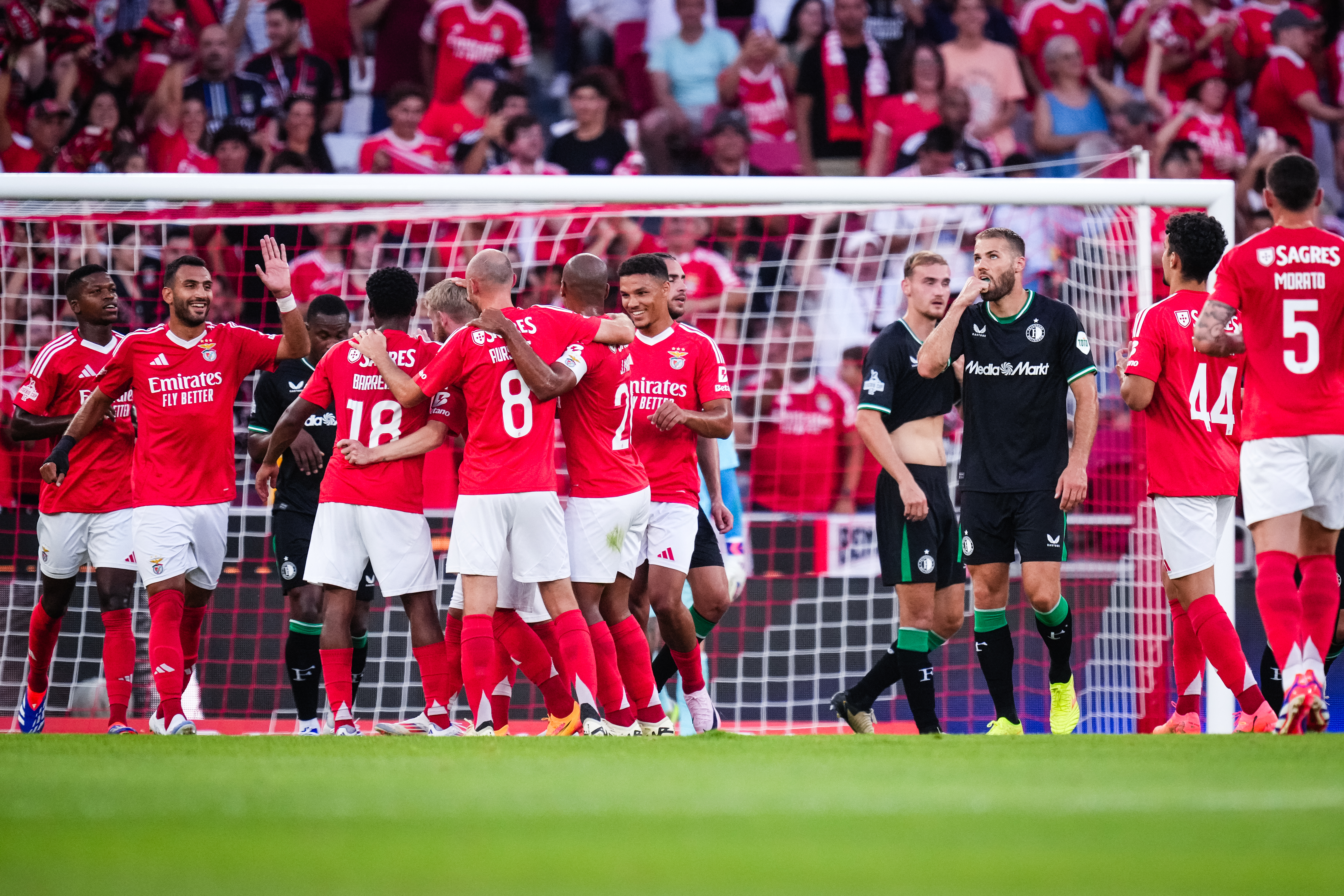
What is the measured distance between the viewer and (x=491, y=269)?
6.45 m

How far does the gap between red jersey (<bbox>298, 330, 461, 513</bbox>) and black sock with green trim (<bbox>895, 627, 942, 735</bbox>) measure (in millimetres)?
2396

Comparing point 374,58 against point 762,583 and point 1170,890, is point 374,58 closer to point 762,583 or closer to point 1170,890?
point 762,583

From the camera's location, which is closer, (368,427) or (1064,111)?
(368,427)

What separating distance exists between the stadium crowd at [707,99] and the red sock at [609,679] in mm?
5064

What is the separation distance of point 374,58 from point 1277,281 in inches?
396

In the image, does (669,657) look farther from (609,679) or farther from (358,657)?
(358,657)

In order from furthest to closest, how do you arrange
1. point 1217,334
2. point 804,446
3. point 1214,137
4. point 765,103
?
point 765,103
point 1214,137
point 804,446
point 1217,334

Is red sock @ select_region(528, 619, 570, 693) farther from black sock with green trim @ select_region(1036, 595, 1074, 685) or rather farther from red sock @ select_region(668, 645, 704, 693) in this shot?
black sock with green trim @ select_region(1036, 595, 1074, 685)

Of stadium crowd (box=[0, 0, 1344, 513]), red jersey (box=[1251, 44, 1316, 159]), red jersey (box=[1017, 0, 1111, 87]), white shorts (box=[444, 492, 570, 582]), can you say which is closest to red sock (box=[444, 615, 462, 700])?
white shorts (box=[444, 492, 570, 582])

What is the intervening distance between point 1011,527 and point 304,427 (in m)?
3.74

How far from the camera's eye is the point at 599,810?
3.59m

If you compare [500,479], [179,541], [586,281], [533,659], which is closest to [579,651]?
[533,659]

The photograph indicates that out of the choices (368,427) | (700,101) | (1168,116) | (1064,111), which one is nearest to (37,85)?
(700,101)

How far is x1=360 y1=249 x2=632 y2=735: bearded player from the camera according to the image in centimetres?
646
